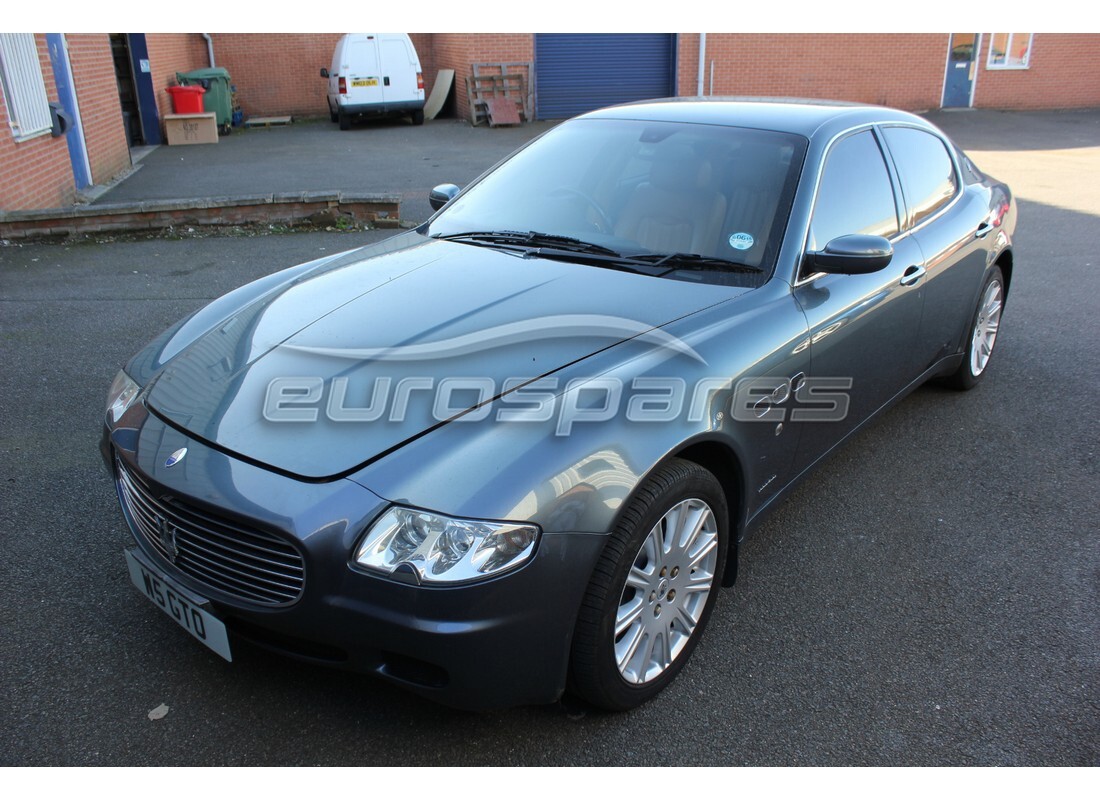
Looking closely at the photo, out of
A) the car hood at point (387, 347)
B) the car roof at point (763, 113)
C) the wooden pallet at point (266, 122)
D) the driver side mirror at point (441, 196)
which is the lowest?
the wooden pallet at point (266, 122)

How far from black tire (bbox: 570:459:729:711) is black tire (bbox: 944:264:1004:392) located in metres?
2.64

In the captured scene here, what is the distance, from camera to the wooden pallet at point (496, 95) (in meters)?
18.4

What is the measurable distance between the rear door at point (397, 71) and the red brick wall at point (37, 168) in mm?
9099

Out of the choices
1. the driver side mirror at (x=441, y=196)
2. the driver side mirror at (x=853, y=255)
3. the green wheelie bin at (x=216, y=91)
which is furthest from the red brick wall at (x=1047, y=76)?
the driver side mirror at (x=853, y=255)

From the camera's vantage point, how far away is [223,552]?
7.35ft

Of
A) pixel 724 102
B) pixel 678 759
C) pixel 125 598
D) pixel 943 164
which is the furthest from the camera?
pixel 943 164

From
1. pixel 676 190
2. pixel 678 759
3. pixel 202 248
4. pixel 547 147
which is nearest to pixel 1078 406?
pixel 676 190

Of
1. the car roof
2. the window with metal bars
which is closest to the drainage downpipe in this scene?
the window with metal bars

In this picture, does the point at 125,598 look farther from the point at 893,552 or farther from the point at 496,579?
the point at 893,552

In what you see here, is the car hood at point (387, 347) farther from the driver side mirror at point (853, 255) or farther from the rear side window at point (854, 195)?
the rear side window at point (854, 195)

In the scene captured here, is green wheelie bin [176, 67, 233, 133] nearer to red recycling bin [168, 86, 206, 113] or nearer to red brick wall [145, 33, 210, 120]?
red brick wall [145, 33, 210, 120]

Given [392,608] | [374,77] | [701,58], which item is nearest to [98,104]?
[374,77]

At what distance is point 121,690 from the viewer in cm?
251

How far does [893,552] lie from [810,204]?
139 centimetres
